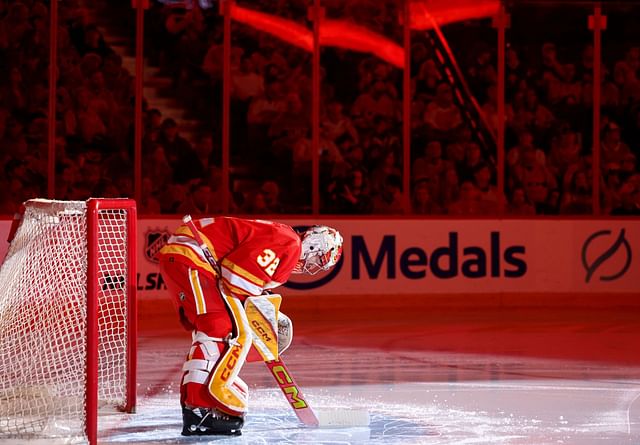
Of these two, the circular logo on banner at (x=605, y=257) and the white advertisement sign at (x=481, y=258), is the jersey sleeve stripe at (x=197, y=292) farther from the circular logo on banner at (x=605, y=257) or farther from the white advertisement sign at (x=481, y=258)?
the circular logo on banner at (x=605, y=257)

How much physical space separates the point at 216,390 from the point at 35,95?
5.58 metres

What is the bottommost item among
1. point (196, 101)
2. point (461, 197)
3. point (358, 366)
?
point (358, 366)

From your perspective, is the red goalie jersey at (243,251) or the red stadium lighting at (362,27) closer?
the red goalie jersey at (243,251)

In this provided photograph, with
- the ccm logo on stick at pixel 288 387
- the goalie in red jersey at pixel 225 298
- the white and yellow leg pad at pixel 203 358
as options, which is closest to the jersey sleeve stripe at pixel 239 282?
the goalie in red jersey at pixel 225 298

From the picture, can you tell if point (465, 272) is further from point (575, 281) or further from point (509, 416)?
point (509, 416)

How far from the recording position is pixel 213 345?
4.66 m

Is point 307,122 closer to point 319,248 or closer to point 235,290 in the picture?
point 319,248

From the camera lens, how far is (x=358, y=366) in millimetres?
6906

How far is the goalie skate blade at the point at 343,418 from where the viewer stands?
4977mm

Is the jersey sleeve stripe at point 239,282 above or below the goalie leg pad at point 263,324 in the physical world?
above

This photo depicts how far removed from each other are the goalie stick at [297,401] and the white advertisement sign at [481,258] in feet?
14.8

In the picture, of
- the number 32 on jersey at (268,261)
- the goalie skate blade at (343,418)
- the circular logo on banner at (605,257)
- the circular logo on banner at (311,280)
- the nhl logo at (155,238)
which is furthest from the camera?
the circular logo on banner at (605,257)

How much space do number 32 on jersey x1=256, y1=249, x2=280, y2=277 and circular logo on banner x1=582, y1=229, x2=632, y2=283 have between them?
5922 mm

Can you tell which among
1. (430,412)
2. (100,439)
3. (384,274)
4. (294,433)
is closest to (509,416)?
(430,412)
